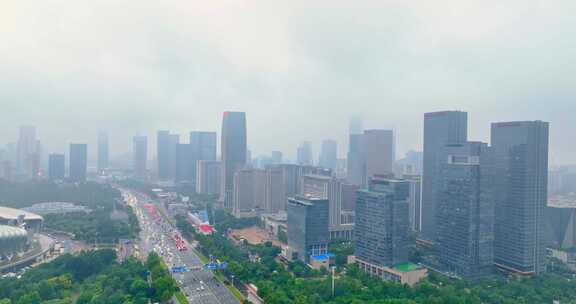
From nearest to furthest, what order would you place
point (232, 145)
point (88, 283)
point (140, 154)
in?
point (88, 283), point (232, 145), point (140, 154)

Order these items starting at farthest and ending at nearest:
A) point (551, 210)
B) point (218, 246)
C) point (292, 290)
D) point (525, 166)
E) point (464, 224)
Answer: point (551, 210) < point (218, 246) < point (525, 166) < point (464, 224) < point (292, 290)

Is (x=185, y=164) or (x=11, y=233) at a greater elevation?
(x=185, y=164)

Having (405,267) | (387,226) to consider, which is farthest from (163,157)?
(405,267)

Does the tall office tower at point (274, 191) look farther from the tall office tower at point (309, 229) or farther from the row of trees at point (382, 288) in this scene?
the row of trees at point (382, 288)

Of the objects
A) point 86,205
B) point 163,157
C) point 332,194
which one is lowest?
point 86,205

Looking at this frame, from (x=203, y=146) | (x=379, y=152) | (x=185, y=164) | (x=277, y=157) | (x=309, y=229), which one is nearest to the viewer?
(x=309, y=229)

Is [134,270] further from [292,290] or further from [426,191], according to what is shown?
[426,191]

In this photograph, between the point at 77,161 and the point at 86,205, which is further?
the point at 77,161

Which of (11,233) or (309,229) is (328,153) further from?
(11,233)

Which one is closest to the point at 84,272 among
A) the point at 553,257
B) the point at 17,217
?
the point at 17,217
